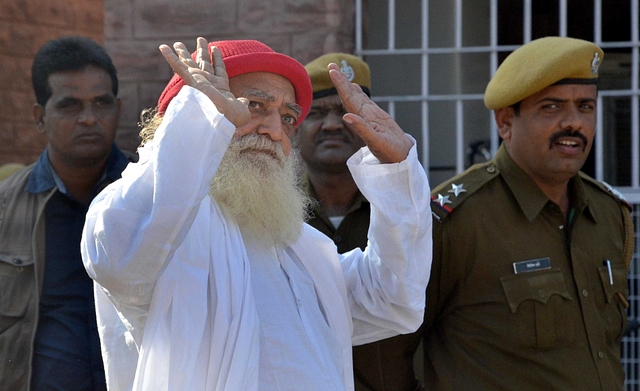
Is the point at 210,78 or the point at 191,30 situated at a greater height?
the point at 191,30

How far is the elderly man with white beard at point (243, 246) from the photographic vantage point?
7.09ft

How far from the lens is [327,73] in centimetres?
393

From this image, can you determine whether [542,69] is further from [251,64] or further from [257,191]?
[257,191]

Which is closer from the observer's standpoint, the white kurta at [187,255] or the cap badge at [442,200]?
the white kurta at [187,255]

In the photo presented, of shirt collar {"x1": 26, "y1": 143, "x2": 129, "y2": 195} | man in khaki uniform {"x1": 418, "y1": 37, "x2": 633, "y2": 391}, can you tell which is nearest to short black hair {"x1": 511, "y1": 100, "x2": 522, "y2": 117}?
man in khaki uniform {"x1": 418, "y1": 37, "x2": 633, "y2": 391}

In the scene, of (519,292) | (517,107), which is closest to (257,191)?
(519,292)

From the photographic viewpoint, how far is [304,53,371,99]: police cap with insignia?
3926 millimetres

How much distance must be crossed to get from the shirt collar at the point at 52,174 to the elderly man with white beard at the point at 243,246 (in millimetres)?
954

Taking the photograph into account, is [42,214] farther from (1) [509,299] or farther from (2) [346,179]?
(1) [509,299]

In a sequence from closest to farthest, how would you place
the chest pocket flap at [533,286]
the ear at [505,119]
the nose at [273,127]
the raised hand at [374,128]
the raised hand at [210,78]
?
1. the raised hand at [210,78]
2. the raised hand at [374,128]
3. the nose at [273,127]
4. the chest pocket flap at [533,286]
5. the ear at [505,119]

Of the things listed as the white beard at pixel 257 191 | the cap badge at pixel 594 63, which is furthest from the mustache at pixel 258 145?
the cap badge at pixel 594 63

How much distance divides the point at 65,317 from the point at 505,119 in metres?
1.92

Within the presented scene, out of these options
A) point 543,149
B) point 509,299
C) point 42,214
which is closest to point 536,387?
point 509,299

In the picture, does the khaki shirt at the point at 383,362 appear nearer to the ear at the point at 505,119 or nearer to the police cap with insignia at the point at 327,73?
the police cap with insignia at the point at 327,73
